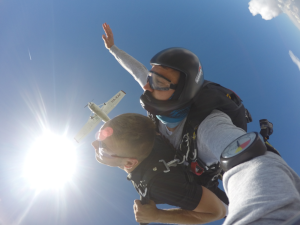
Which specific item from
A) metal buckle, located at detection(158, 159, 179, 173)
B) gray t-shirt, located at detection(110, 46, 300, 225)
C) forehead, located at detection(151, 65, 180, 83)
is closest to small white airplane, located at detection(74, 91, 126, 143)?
forehead, located at detection(151, 65, 180, 83)

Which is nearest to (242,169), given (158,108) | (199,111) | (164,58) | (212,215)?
(199,111)

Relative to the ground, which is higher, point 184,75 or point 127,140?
point 184,75

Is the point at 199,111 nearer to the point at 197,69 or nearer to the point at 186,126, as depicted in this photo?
the point at 186,126

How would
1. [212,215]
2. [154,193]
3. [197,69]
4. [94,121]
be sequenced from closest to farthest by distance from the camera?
1. [154,193]
2. [212,215]
3. [197,69]
4. [94,121]

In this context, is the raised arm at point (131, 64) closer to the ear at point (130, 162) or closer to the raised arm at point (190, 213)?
the ear at point (130, 162)

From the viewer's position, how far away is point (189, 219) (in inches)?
73.5

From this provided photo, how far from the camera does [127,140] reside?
1.57 m

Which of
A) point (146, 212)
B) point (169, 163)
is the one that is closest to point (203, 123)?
point (169, 163)

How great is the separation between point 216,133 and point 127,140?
0.92 m

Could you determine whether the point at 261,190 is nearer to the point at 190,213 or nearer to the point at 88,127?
the point at 190,213

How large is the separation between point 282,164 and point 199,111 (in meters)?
0.86

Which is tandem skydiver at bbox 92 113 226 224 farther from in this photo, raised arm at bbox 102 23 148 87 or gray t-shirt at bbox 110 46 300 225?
raised arm at bbox 102 23 148 87

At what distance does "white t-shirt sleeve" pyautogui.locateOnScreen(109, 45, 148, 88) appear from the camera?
2.63 meters

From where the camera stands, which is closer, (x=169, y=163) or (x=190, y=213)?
(x=169, y=163)
